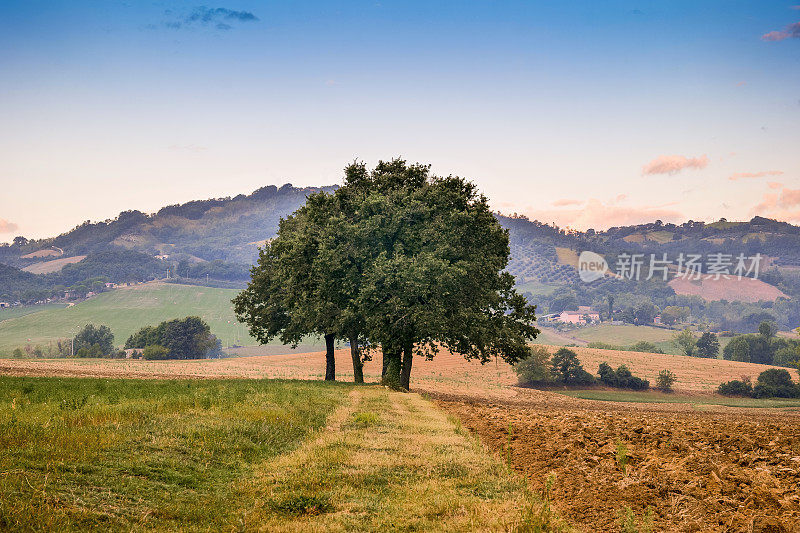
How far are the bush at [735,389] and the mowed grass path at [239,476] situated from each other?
10313 centimetres

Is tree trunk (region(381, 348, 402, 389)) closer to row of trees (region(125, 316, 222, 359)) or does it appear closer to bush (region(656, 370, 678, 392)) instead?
bush (region(656, 370, 678, 392))

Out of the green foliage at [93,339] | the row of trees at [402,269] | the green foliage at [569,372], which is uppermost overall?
the row of trees at [402,269]

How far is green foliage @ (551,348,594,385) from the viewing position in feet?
347

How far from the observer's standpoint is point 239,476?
489 inches

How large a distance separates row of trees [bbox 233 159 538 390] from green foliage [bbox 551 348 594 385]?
2584 inches

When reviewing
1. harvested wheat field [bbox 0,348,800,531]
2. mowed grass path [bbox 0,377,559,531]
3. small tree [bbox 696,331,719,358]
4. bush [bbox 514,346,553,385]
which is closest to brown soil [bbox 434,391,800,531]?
harvested wheat field [bbox 0,348,800,531]

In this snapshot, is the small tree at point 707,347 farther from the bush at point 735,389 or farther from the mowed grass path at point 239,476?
the mowed grass path at point 239,476

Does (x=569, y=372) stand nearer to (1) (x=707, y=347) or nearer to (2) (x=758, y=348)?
(2) (x=758, y=348)

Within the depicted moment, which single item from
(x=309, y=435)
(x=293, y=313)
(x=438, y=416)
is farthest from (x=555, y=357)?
(x=309, y=435)

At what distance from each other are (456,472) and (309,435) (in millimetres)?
5732

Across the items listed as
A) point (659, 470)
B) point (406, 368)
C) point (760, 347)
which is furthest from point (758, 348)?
point (659, 470)

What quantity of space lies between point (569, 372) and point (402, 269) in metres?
79.3

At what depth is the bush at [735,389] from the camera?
101 metres

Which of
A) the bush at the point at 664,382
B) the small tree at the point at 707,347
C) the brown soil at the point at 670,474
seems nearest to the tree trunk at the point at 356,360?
the brown soil at the point at 670,474
